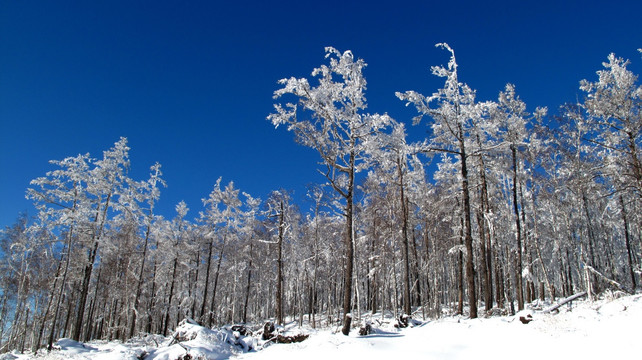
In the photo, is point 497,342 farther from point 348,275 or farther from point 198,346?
point 198,346

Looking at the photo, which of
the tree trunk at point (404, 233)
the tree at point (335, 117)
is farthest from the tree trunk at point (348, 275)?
the tree trunk at point (404, 233)

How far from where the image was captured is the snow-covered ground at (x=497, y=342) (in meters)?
6.87

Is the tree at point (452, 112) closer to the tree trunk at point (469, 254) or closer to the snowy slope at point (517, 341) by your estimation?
the tree trunk at point (469, 254)

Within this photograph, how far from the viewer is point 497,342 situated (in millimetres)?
8258

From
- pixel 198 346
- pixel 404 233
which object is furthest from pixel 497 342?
pixel 404 233

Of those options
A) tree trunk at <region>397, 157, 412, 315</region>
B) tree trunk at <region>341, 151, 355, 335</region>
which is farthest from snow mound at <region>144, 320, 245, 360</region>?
tree trunk at <region>397, 157, 412, 315</region>

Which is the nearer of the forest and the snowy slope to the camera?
the snowy slope

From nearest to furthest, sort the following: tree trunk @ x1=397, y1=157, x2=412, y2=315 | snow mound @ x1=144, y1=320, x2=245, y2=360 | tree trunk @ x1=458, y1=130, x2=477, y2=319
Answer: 1. snow mound @ x1=144, y1=320, x2=245, y2=360
2. tree trunk @ x1=458, y1=130, x2=477, y2=319
3. tree trunk @ x1=397, y1=157, x2=412, y2=315

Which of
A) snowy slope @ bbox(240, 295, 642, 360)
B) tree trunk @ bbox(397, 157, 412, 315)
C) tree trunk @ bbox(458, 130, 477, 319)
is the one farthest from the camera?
tree trunk @ bbox(397, 157, 412, 315)

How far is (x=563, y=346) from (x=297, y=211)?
71.8 ft

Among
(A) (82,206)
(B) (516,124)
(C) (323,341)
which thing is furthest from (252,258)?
(B) (516,124)

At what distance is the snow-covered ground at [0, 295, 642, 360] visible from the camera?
6.87 m

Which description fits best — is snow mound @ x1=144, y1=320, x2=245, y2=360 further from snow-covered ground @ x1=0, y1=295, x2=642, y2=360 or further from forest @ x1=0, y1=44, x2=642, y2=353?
forest @ x1=0, y1=44, x2=642, y2=353

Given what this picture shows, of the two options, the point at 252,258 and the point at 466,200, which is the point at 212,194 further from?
the point at 466,200
